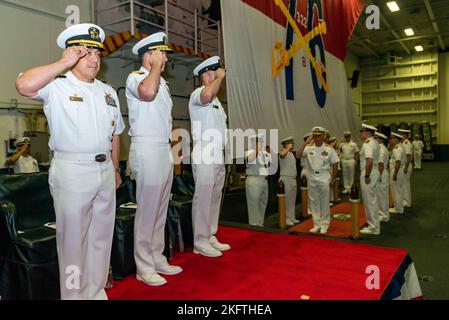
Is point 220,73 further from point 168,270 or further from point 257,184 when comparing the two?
point 257,184

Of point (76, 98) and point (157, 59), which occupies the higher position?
point (157, 59)

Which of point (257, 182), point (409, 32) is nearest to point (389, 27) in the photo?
point (409, 32)

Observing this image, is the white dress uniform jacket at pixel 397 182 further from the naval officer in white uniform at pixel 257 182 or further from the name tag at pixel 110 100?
the name tag at pixel 110 100

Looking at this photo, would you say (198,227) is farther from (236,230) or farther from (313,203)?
(313,203)

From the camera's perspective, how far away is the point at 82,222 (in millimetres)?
1799

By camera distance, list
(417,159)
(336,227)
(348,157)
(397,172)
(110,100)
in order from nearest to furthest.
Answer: (110,100) → (336,227) → (397,172) → (348,157) → (417,159)

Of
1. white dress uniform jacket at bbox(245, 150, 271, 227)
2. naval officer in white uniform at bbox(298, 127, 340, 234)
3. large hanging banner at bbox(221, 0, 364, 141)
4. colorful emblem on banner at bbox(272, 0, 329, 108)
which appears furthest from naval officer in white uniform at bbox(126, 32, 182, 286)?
naval officer in white uniform at bbox(298, 127, 340, 234)

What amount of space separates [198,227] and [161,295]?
749 mm

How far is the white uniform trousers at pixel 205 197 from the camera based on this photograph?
273 cm

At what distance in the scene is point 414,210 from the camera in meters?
7.17

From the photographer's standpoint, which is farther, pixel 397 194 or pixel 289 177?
pixel 397 194

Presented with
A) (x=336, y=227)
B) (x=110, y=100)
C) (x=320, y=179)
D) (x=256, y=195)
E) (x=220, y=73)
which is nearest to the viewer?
(x=110, y=100)

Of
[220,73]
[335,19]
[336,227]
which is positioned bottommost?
[336,227]

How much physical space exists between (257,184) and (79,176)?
407 centimetres
